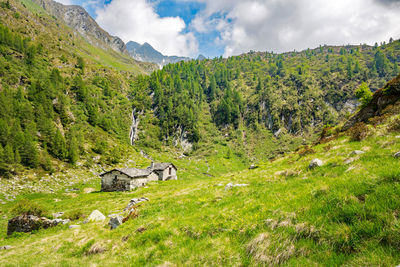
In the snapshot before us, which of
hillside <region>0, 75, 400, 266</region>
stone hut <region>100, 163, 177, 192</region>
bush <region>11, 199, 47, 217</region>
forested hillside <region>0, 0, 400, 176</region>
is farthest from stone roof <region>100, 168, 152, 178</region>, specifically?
hillside <region>0, 75, 400, 266</region>

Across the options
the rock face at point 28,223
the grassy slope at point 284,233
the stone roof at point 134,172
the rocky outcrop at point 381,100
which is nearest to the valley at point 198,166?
the grassy slope at point 284,233

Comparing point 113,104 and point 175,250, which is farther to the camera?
point 113,104

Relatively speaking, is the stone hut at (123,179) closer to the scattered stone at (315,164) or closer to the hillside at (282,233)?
the hillside at (282,233)

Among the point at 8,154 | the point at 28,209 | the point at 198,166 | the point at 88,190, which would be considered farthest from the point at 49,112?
the point at 198,166

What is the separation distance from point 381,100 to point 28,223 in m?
45.0

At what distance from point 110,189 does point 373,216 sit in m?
51.3

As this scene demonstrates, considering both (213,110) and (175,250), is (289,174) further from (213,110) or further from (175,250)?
(213,110)

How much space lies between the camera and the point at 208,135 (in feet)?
447

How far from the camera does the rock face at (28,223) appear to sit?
20297 millimetres

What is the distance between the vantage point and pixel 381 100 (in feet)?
71.7

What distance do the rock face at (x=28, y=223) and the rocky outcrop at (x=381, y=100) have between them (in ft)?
132

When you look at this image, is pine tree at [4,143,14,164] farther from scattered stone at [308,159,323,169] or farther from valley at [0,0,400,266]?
scattered stone at [308,159,323,169]

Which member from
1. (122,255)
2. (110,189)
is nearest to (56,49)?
(110,189)

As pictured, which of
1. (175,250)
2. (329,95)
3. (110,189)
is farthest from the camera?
(329,95)
